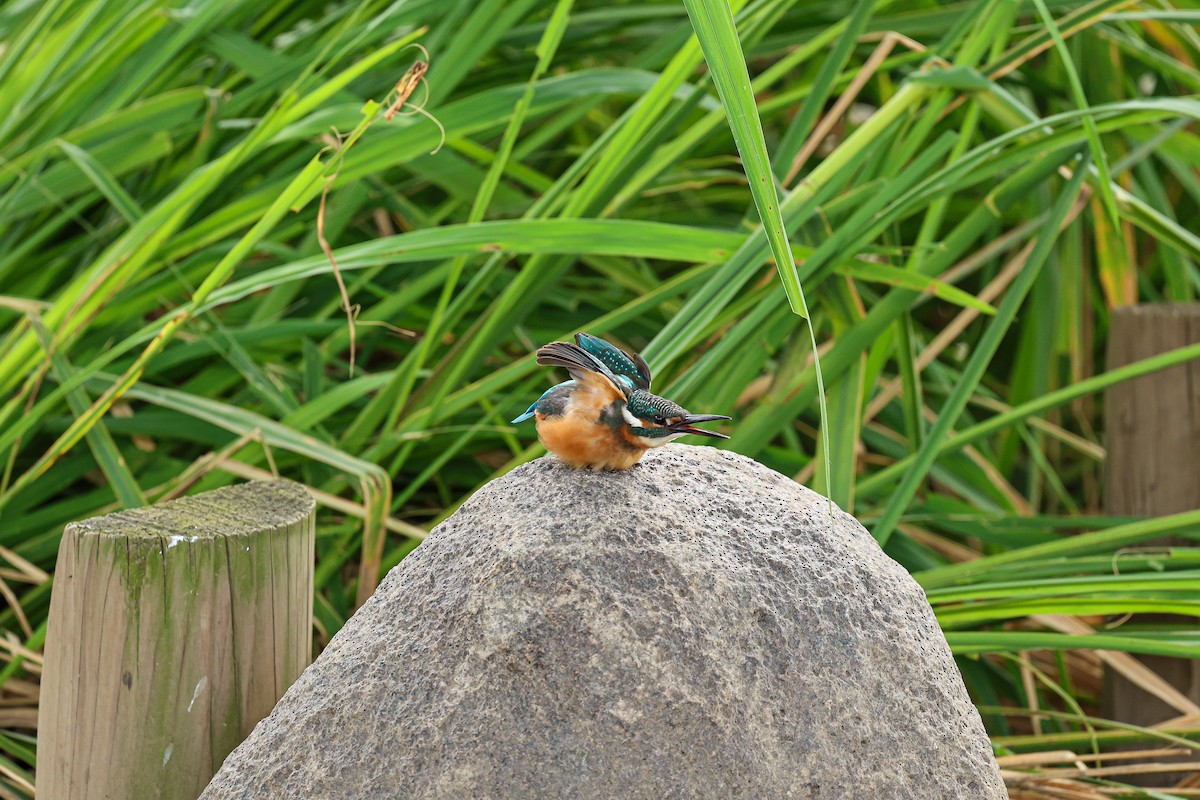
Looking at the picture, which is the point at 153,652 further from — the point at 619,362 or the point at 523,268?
the point at 523,268

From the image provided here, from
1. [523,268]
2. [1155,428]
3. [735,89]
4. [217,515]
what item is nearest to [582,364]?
[735,89]

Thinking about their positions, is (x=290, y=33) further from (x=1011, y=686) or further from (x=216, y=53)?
(x=1011, y=686)

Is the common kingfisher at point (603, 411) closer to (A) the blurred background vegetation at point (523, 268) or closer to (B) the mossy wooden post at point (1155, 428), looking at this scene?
(A) the blurred background vegetation at point (523, 268)

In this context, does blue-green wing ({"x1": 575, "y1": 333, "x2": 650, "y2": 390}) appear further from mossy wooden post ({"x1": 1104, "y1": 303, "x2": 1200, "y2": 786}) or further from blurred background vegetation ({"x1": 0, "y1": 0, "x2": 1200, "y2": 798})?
mossy wooden post ({"x1": 1104, "y1": 303, "x2": 1200, "y2": 786})

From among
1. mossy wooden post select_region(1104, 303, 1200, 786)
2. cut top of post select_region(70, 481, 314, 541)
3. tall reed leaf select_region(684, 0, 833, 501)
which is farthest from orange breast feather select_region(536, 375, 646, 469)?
mossy wooden post select_region(1104, 303, 1200, 786)

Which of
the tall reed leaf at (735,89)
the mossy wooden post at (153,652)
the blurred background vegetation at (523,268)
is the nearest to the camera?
the tall reed leaf at (735,89)

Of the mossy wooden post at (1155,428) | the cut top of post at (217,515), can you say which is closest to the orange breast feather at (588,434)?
the cut top of post at (217,515)

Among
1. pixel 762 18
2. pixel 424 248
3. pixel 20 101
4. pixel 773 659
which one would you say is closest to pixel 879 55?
pixel 762 18
